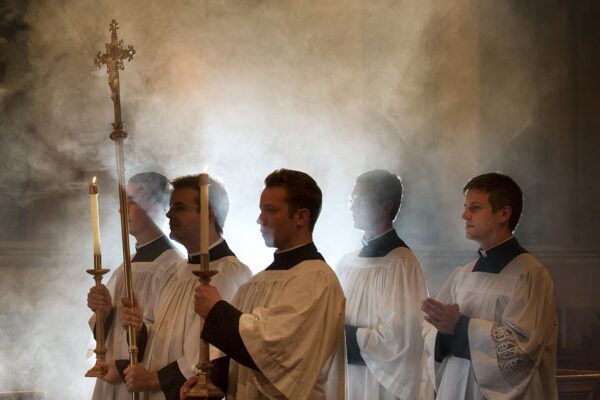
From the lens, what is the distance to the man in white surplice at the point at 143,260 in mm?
4707

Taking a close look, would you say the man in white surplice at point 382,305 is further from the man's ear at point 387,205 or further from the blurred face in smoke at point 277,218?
the blurred face in smoke at point 277,218

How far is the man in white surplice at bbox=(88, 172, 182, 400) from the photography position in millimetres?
4707

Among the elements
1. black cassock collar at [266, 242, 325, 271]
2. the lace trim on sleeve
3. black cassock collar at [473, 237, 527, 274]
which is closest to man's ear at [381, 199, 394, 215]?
black cassock collar at [473, 237, 527, 274]

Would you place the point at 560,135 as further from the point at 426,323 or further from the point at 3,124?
the point at 3,124

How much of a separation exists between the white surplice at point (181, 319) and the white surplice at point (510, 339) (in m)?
1.08

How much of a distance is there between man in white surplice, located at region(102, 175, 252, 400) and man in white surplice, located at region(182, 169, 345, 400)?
35cm

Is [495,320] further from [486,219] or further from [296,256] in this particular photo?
[296,256]

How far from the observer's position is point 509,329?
424 cm

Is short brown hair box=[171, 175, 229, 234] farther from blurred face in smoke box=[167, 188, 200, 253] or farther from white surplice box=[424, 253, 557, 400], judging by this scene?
white surplice box=[424, 253, 557, 400]

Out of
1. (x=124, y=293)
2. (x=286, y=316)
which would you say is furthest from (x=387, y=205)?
(x=286, y=316)

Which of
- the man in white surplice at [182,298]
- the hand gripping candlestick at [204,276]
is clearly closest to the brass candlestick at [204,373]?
the hand gripping candlestick at [204,276]

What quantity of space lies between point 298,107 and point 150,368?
347 cm

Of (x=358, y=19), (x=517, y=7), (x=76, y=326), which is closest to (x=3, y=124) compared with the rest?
(x=76, y=326)

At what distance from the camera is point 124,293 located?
470 cm
